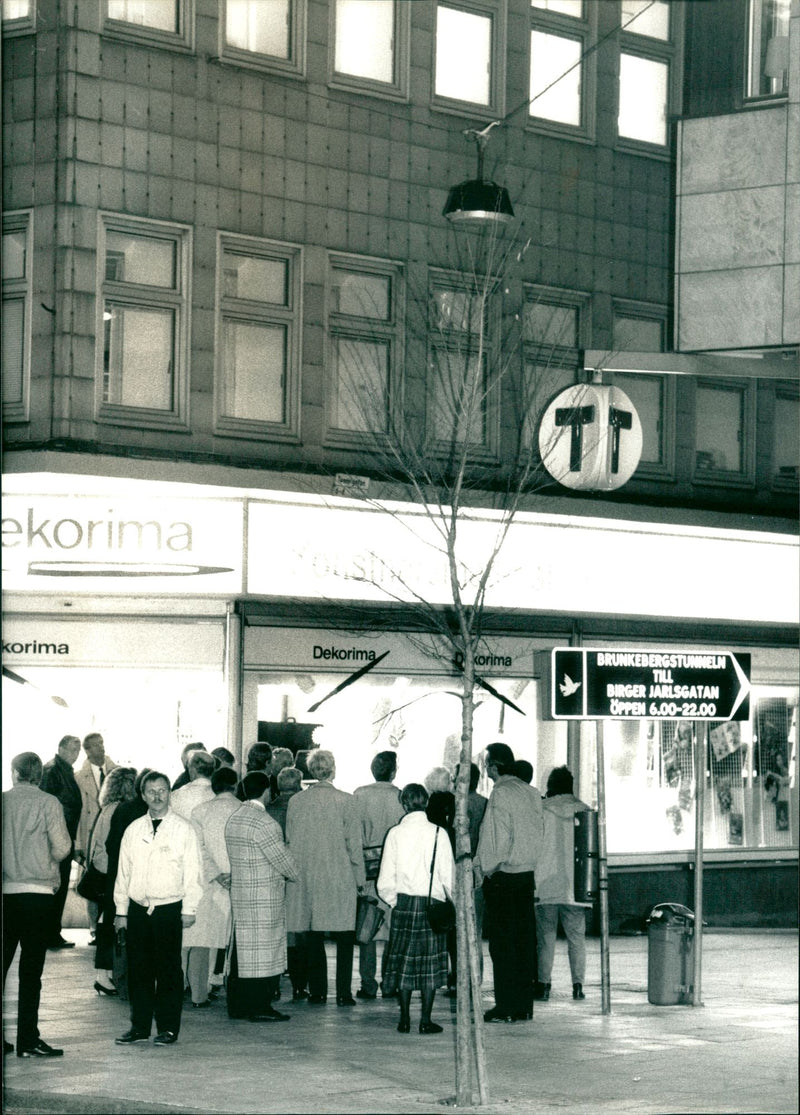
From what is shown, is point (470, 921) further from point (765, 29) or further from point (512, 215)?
point (512, 215)

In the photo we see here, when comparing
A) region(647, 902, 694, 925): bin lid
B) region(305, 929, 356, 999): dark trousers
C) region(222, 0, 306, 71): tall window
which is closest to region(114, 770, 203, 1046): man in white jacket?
region(305, 929, 356, 999): dark trousers

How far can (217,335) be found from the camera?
1972cm

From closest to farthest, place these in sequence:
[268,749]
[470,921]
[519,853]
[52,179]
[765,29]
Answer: [470,921] → [765,29] → [519,853] → [268,749] → [52,179]

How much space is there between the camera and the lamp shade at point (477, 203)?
2039 cm

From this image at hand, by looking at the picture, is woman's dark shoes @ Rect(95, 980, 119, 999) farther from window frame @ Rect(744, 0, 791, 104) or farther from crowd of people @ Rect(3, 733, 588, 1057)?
window frame @ Rect(744, 0, 791, 104)

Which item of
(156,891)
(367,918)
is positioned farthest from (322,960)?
(156,891)

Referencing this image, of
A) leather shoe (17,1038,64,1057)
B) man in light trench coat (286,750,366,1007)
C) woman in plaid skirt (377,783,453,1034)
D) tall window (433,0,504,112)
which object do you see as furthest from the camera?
tall window (433,0,504,112)

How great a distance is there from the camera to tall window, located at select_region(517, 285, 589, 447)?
2141 cm

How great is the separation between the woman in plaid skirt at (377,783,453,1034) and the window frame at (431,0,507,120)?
8.78 meters

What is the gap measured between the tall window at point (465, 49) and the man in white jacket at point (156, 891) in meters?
9.33

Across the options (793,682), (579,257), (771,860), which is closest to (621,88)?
(579,257)

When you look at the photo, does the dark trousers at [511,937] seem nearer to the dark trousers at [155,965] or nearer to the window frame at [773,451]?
the dark trousers at [155,965]

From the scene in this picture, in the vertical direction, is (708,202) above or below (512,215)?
below

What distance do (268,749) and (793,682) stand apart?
844cm
